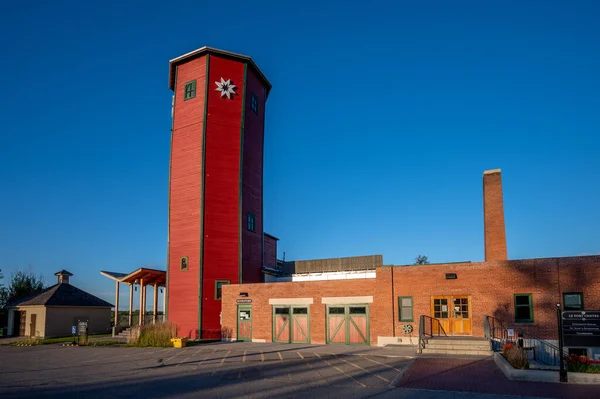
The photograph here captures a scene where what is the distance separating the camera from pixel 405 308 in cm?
2384

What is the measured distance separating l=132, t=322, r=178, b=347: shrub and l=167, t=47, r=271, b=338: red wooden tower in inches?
111

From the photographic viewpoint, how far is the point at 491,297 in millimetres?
22328

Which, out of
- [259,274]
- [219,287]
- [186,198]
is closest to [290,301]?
[219,287]

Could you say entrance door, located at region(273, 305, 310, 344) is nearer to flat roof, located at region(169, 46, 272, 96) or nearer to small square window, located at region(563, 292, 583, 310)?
small square window, located at region(563, 292, 583, 310)

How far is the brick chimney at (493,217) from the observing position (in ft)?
91.1

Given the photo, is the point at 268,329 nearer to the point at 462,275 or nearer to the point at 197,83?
the point at 462,275

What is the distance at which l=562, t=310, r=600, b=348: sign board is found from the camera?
14.4 metres

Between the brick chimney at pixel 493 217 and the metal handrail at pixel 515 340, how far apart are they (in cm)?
661

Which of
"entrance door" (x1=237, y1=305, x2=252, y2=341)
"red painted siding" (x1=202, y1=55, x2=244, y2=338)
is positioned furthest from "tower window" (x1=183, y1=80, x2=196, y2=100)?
"entrance door" (x1=237, y1=305, x2=252, y2=341)

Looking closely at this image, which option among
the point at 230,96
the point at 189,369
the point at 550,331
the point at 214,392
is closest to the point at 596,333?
the point at 550,331

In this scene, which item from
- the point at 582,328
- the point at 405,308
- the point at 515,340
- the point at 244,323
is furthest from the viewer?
the point at 244,323

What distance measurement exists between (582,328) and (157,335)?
66.8 feet

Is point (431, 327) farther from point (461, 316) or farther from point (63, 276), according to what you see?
point (63, 276)

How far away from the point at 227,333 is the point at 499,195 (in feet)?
57.6
